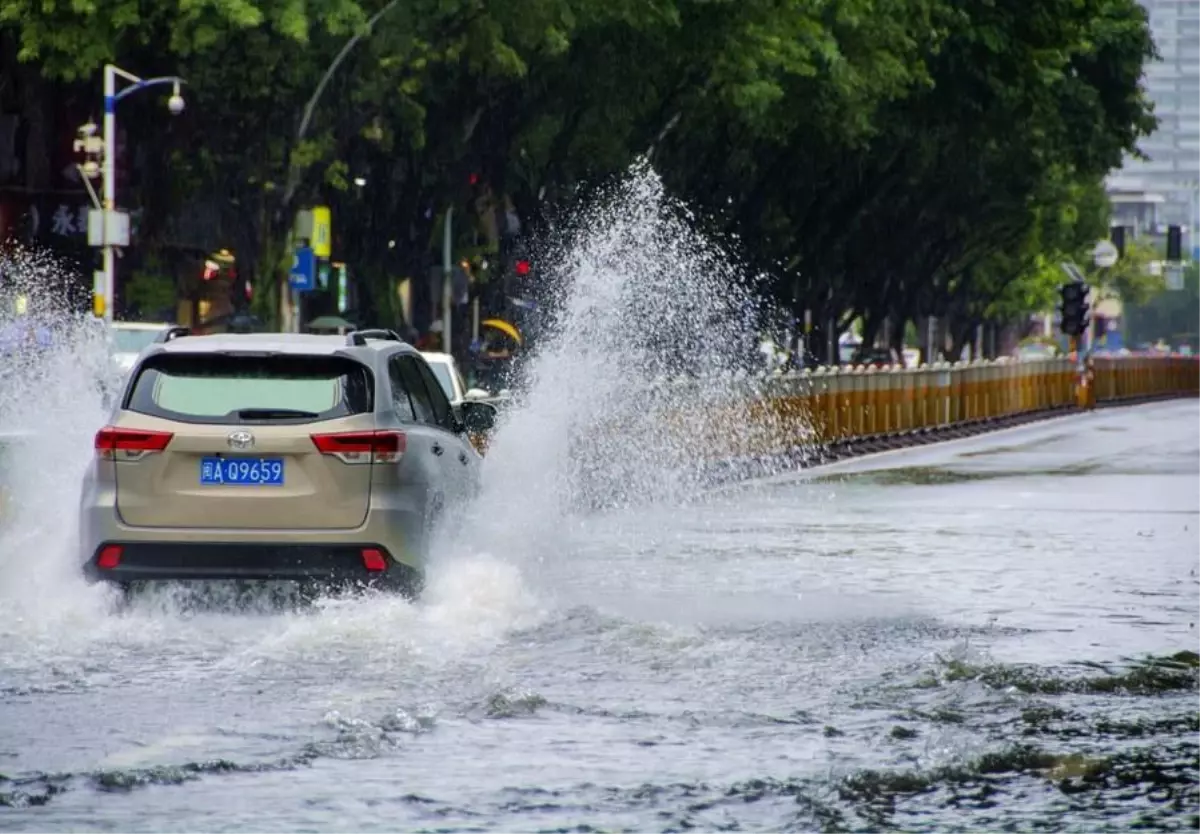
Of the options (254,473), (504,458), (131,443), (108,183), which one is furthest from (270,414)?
(108,183)

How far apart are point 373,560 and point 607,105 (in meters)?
36.7

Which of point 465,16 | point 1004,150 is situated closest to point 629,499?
point 465,16

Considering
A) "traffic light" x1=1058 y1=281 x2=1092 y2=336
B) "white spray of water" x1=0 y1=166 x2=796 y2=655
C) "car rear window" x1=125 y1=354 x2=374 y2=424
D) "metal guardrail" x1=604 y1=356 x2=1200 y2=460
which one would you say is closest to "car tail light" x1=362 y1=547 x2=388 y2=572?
"white spray of water" x1=0 y1=166 x2=796 y2=655

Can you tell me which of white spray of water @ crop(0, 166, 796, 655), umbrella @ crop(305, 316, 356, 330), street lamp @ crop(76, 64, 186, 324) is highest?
street lamp @ crop(76, 64, 186, 324)

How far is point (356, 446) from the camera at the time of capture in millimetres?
13742

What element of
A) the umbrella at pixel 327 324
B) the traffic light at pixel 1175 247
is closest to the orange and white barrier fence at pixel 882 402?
the umbrella at pixel 327 324

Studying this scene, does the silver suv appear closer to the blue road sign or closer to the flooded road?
the flooded road

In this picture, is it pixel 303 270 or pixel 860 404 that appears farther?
pixel 303 270

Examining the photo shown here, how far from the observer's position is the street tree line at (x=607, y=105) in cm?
4253

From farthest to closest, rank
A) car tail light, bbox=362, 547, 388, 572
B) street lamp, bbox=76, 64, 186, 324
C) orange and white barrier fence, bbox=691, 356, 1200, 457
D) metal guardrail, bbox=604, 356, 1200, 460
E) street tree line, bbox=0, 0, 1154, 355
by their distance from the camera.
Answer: street lamp, bbox=76, 64, 186, 324 → street tree line, bbox=0, 0, 1154, 355 → orange and white barrier fence, bbox=691, 356, 1200, 457 → metal guardrail, bbox=604, 356, 1200, 460 → car tail light, bbox=362, 547, 388, 572

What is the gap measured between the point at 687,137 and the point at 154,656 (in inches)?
1720

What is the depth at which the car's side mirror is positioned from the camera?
609 inches

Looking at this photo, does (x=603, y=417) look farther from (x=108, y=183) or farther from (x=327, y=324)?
(x=327, y=324)

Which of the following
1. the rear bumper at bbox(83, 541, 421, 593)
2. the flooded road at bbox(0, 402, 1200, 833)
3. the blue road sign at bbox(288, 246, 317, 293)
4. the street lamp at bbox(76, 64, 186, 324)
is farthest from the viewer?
the blue road sign at bbox(288, 246, 317, 293)
